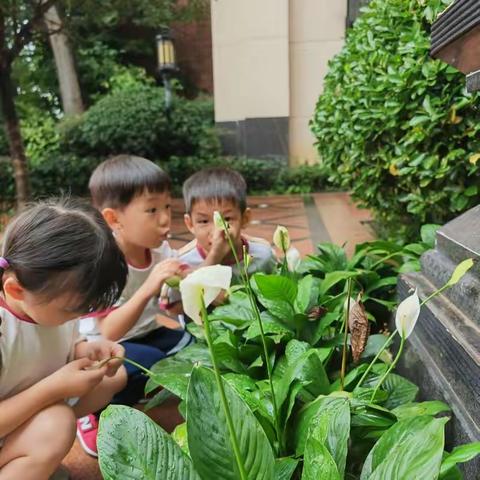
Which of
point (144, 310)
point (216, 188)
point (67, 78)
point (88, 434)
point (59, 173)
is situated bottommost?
point (59, 173)

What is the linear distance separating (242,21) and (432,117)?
21.9ft

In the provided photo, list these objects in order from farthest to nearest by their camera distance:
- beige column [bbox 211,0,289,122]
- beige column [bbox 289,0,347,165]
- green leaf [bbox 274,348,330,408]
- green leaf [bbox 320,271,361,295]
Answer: beige column [bbox 211,0,289,122], beige column [bbox 289,0,347,165], green leaf [bbox 320,271,361,295], green leaf [bbox 274,348,330,408]

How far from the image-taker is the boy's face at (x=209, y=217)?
1977 millimetres

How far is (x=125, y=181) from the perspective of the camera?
1955 mm

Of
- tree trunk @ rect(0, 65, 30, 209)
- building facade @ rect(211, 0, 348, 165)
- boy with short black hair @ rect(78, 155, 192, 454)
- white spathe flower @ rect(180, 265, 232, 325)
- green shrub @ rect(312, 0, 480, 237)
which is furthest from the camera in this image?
building facade @ rect(211, 0, 348, 165)

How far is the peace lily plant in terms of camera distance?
71 centimetres

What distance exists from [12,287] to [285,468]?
0.77 metres

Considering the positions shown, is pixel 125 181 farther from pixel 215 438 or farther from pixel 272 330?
pixel 215 438

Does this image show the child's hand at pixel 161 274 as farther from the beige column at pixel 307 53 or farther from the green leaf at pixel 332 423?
the beige column at pixel 307 53

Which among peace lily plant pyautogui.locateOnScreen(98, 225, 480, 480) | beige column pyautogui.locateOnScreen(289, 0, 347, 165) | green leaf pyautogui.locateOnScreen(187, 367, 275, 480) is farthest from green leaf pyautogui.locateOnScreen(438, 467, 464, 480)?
beige column pyautogui.locateOnScreen(289, 0, 347, 165)

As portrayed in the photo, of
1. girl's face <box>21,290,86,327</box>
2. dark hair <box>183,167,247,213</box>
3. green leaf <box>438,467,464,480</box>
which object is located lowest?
green leaf <box>438,467,464,480</box>

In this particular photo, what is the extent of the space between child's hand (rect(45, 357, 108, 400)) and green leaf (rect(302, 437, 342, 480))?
0.74m

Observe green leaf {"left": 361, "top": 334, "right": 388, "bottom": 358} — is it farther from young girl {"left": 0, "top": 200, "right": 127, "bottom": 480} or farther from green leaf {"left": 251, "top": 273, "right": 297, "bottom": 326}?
young girl {"left": 0, "top": 200, "right": 127, "bottom": 480}

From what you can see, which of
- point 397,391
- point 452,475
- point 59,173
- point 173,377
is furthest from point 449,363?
point 59,173
